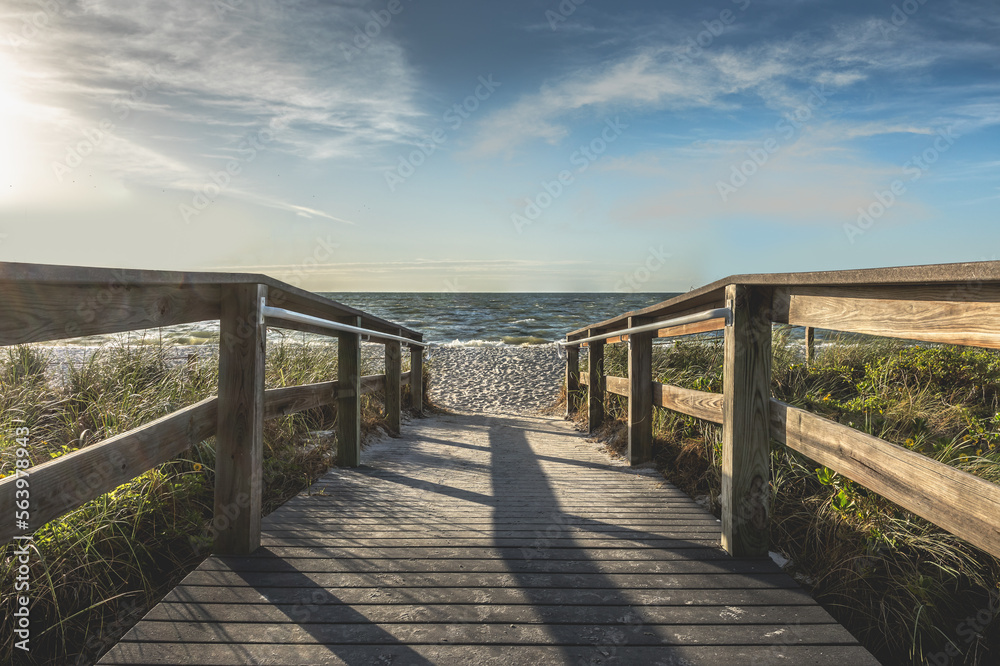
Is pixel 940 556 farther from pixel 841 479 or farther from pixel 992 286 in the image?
pixel 992 286

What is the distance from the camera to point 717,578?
2148 mm

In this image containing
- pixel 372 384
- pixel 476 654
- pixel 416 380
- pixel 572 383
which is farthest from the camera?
pixel 572 383

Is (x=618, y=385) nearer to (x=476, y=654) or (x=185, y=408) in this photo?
(x=476, y=654)

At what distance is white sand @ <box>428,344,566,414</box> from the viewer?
33.9 feet

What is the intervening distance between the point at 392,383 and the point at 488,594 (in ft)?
12.8

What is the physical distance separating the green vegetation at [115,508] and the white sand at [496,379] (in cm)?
552

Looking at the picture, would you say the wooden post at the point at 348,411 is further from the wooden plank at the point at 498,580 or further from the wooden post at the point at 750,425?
the wooden post at the point at 750,425

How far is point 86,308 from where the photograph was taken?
154cm

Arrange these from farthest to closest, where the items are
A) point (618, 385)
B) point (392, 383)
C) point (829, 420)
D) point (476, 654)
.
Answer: point (392, 383), point (618, 385), point (829, 420), point (476, 654)

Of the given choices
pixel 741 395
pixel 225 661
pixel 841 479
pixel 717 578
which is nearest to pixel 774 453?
pixel 841 479

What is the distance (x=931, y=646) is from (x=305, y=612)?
249cm

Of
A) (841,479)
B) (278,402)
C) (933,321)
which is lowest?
(841,479)

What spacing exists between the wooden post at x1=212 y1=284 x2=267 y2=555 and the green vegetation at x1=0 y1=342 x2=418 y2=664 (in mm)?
361

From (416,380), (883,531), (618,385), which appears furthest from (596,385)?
(883,531)
